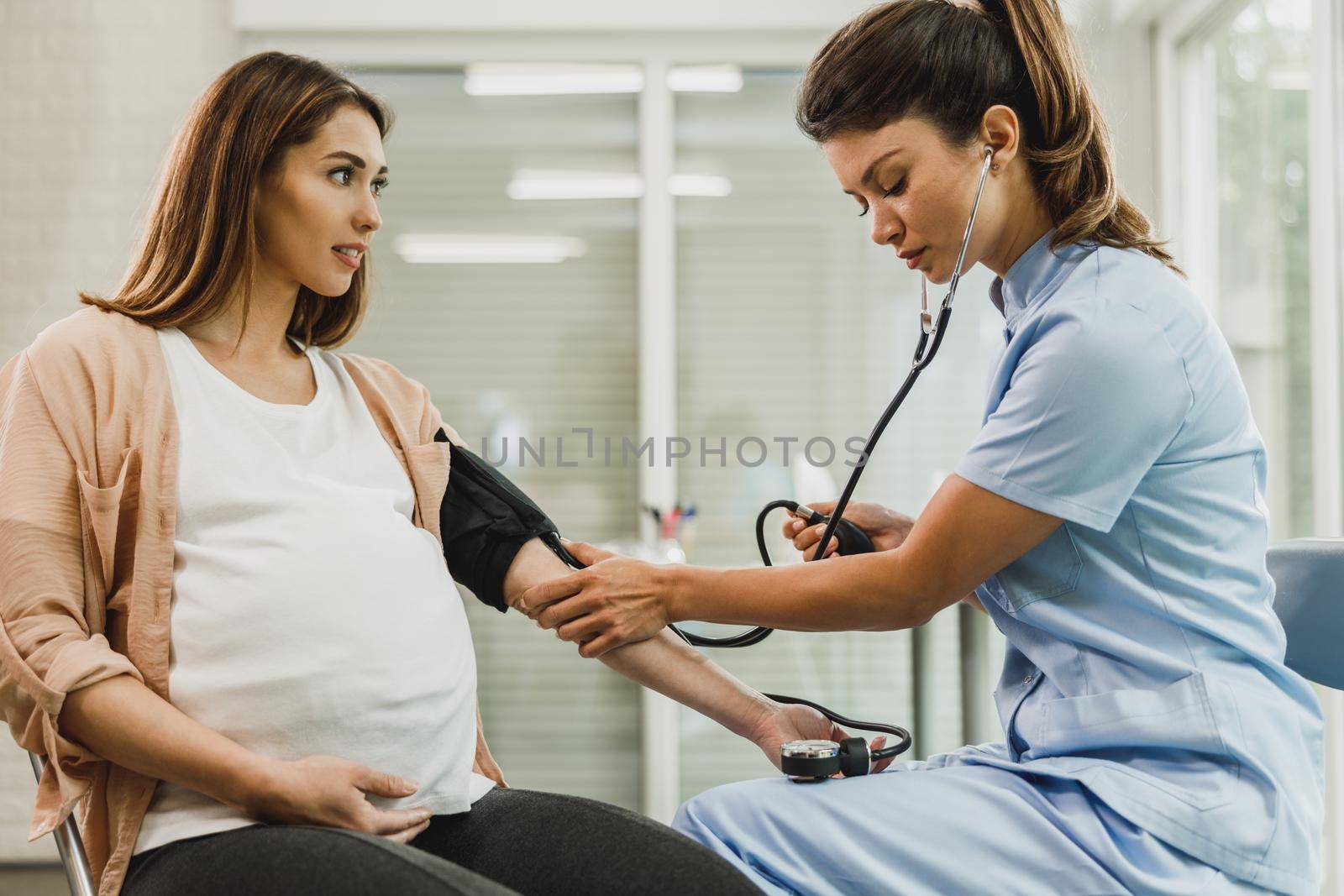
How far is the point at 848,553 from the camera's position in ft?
4.39

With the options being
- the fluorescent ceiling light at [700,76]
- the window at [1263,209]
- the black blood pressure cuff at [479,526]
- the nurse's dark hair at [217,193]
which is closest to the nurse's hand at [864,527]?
the black blood pressure cuff at [479,526]

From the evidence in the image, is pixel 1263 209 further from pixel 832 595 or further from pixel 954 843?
pixel 954 843

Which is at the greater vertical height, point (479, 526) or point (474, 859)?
point (479, 526)

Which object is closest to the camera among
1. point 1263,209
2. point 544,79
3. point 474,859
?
point 474,859

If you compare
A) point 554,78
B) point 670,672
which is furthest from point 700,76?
point 670,672

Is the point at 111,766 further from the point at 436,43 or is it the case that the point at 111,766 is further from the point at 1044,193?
the point at 436,43

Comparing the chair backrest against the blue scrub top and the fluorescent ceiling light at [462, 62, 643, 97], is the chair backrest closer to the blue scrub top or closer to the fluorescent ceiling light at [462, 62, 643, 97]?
the blue scrub top

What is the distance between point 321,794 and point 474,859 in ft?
0.64

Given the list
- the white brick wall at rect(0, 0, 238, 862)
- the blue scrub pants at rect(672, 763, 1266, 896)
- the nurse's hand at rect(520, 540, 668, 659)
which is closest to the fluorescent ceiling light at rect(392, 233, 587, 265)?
the white brick wall at rect(0, 0, 238, 862)

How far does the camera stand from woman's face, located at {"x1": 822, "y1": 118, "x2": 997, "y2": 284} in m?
1.12

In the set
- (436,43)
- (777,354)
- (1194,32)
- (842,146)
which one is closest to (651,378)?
(777,354)

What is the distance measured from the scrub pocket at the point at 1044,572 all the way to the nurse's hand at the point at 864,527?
0.28 meters

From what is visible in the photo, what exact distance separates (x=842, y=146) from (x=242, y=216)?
65cm

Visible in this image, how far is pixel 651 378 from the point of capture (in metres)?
3.19
